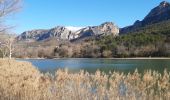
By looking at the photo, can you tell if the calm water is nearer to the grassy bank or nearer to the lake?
the lake

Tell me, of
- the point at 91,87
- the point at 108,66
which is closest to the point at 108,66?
the point at 108,66

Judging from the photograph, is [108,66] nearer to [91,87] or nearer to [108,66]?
[108,66]

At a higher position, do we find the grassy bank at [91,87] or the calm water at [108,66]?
the grassy bank at [91,87]

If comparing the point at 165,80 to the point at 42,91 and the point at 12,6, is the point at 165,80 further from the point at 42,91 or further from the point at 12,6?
the point at 12,6

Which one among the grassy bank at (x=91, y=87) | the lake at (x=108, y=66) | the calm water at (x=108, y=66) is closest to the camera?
the grassy bank at (x=91, y=87)

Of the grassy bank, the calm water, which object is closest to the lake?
the calm water

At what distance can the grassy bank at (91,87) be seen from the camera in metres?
11.4

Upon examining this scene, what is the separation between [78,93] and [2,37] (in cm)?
1964

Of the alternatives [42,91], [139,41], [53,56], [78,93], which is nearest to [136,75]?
[78,93]

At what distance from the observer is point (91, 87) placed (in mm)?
12750

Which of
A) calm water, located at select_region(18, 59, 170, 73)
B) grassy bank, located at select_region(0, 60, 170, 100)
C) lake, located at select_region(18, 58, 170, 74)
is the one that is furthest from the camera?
calm water, located at select_region(18, 59, 170, 73)

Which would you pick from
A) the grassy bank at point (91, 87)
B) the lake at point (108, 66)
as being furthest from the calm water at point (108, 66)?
the grassy bank at point (91, 87)

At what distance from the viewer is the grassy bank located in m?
11.4

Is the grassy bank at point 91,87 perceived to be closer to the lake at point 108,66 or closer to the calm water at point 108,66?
the lake at point 108,66
